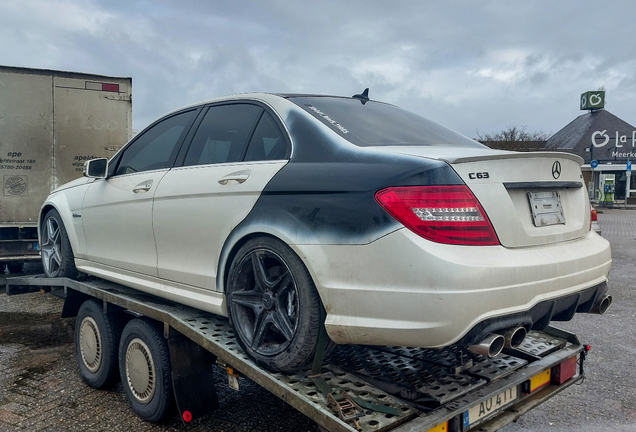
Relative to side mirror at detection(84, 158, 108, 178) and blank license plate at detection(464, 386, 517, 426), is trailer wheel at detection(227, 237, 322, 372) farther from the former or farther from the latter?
side mirror at detection(84, 158, 108, 178)

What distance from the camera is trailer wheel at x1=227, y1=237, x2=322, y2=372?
2438 millimetres

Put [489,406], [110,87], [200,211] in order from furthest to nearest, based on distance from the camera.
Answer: [110,87] < [200,211] < [489,406]

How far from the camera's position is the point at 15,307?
7.09 metres

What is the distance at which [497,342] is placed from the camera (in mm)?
2254

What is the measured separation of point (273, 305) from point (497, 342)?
1054 millimetres

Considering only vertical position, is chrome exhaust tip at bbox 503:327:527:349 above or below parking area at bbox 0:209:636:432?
above

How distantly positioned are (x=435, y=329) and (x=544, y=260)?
0.66 m

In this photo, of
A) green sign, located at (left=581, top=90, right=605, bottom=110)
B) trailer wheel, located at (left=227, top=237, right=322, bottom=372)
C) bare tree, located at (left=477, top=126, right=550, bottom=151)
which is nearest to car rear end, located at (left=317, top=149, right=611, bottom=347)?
trailer wheel, located at (left=227, top=237, right=322, bottom=372)

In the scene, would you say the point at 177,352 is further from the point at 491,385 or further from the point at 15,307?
the point at 15,307

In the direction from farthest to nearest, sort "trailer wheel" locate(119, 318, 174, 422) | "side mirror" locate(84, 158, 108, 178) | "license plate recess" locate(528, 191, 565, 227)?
1. "side mirror" locate(84, 158, 108, 178)
2. "trailer wheel" locate(119, 318, 174, 422)
3. "license plate recess" locate(528, 191, 565, 227)

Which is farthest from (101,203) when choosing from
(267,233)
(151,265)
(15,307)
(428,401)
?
(15,307)

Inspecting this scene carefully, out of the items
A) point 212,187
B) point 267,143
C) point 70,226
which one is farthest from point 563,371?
point 70,226

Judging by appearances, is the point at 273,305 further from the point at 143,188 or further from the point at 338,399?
the point at 143,188

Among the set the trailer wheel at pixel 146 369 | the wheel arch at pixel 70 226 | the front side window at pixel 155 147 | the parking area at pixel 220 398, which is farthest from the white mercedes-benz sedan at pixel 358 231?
the wheel arch at pixel 70 226
